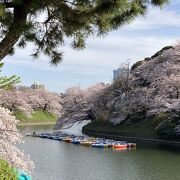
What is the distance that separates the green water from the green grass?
3036 centimetres

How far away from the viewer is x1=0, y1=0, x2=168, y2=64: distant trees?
6254 mm

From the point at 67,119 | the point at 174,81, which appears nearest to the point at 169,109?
the point at 174,81

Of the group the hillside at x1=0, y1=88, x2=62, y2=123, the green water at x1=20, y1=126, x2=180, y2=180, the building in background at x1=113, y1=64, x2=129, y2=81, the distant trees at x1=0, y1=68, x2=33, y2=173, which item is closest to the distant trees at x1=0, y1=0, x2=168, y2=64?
the distant trees at x1=0, y1=68, x2=33, y2=173

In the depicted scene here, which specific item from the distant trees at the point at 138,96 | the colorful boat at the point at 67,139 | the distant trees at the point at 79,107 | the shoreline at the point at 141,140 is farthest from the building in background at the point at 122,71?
the colorful boat at the point at 67,139

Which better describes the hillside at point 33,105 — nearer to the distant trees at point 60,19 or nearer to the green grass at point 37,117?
the green grass at point 37,117

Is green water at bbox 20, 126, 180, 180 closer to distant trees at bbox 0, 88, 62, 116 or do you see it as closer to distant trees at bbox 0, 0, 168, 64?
distant trees at bbox 0, 0, 168, 64

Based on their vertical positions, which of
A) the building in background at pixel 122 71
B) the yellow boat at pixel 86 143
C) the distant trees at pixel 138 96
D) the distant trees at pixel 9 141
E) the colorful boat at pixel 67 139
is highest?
the building in background at pixel 122 71

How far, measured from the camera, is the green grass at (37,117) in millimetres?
64338

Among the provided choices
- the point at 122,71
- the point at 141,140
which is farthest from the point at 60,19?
the point at 122,71

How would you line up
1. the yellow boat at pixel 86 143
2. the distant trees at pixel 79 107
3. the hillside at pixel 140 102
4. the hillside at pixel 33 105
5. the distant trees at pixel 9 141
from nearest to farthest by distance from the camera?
the distant trees at pixel 9 141
the yellow boat at pixel 86 143
the hillside at pixel 140 102
the distant trees at pixel 79 107
the hillside at pixel 33 105

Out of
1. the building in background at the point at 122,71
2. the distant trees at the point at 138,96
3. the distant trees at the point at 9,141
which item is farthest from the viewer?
the building in background at the point at 122,71

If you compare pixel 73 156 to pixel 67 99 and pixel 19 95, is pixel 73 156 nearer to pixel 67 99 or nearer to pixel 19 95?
pixel 67 99

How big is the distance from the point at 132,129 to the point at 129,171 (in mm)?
18779

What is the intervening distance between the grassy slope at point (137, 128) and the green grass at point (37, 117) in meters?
20.3
